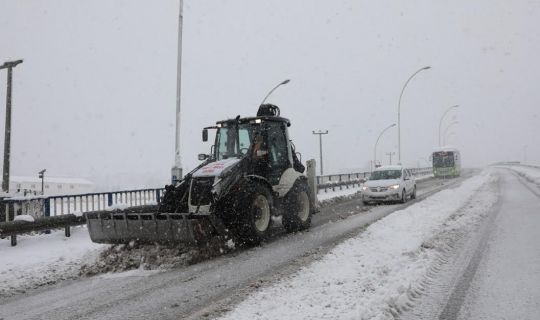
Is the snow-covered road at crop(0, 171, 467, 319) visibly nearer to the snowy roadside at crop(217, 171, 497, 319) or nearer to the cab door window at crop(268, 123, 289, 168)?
the snowy roadside at crop(217, 171, 497, 319)

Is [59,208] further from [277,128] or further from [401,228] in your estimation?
[401,228]

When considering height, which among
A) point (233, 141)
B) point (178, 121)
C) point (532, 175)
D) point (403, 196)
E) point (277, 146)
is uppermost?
point (178, 121)

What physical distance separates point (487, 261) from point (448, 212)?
6.64 metres

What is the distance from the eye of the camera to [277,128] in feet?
36.4

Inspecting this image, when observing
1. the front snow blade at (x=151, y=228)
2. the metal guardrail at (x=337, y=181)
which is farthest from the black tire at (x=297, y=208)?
the metal guardrail at (x=337, y=181)

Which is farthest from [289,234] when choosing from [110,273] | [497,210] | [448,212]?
[497,210]

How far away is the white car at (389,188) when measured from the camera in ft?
62.3

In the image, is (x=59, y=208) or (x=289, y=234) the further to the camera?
(x=59, y=208)

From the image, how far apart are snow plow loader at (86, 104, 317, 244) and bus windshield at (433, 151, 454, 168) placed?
39.7 m

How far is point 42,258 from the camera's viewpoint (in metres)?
9.45

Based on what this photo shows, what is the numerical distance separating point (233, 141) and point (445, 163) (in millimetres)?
42162

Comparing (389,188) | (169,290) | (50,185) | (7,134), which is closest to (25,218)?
(169,290)

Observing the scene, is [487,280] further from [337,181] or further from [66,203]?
[337,181]

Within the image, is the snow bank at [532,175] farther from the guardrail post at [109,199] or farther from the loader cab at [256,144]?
the guardrail post at [109,199]
